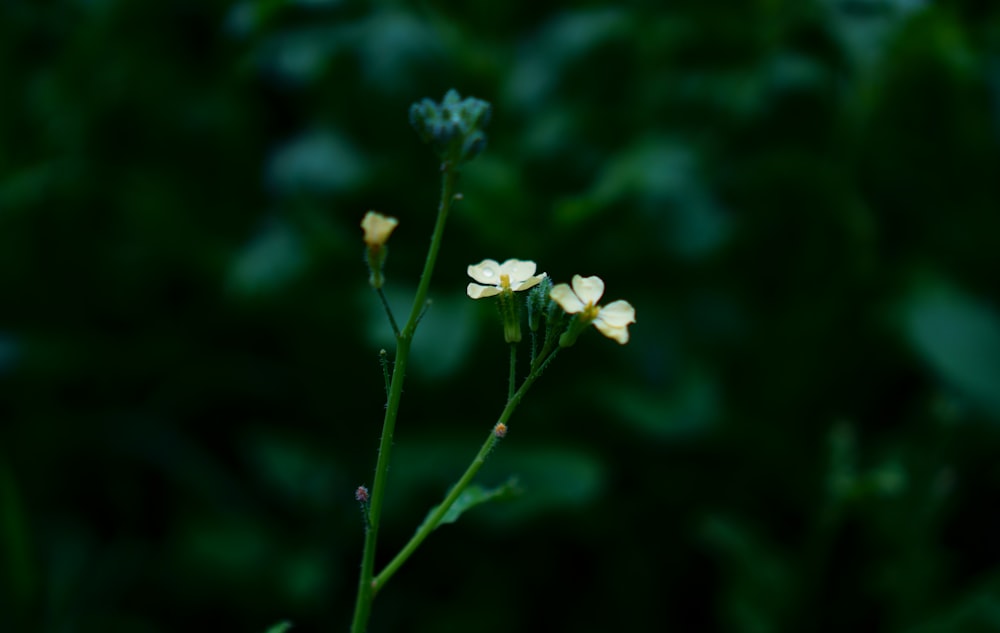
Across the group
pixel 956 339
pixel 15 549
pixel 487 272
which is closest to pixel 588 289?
pixel 487 272

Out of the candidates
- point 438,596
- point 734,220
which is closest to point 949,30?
point 734,220

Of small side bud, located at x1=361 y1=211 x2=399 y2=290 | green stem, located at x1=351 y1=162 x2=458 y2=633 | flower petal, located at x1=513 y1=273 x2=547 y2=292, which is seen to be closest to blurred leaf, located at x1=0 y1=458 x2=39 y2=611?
green stem, located at x1=351 y1=162 x2=458 y2=633

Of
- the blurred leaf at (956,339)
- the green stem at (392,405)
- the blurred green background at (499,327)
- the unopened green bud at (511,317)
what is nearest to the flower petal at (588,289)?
the unopened green bud at (511,317)

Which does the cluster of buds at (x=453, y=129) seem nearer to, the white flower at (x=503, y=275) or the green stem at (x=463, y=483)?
the white flower at (x=503, y=275)

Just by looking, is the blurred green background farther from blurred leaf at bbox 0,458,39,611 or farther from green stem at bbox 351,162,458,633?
green stem at bbox 351,162,458,633

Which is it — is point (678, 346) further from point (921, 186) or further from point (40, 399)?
point (40, 399)

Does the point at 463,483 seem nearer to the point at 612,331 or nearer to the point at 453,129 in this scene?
the point at 612,331

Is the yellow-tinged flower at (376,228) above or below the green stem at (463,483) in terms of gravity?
above
